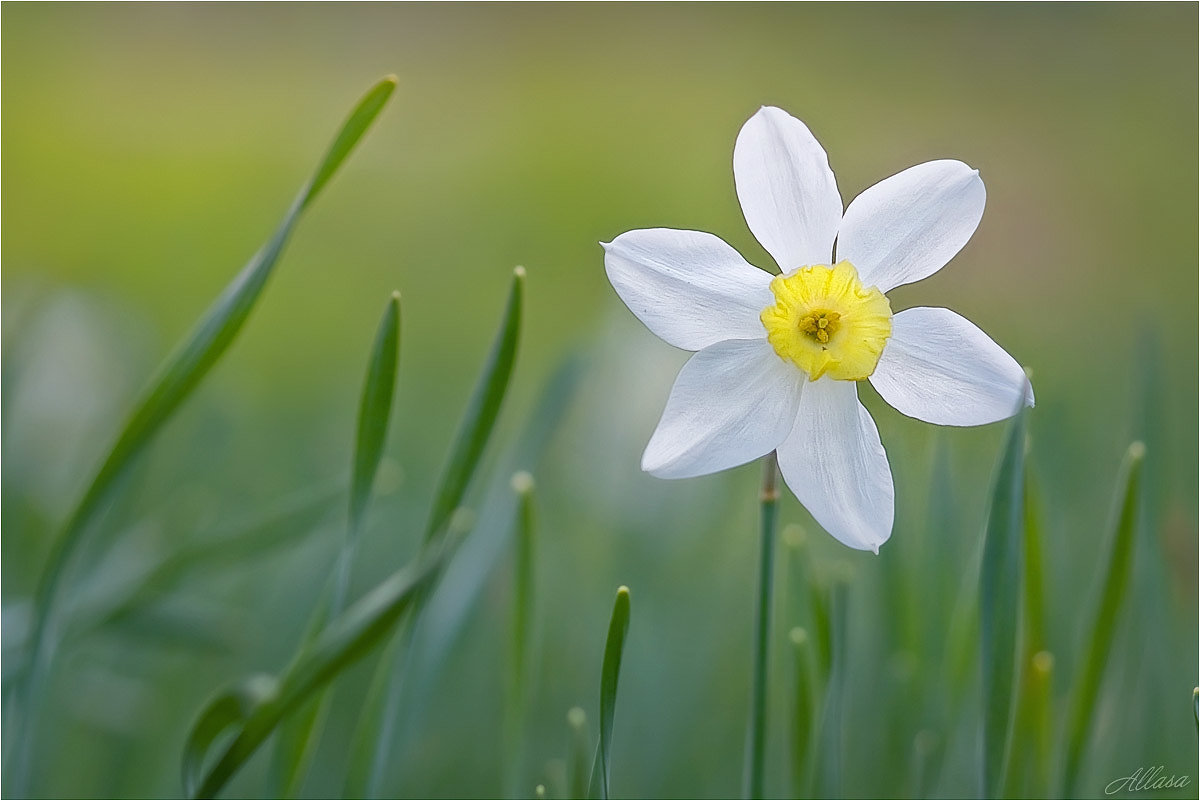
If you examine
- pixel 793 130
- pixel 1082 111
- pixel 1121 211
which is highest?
pixel 1082 111

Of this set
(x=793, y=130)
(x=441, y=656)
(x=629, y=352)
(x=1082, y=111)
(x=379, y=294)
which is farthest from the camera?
(x=1082, y=111)

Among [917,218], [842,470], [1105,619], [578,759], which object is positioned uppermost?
[917,218]

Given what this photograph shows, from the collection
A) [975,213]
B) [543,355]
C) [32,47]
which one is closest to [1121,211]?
[543,355]

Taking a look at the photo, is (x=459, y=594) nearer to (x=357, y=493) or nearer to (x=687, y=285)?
(x=357, y=493)

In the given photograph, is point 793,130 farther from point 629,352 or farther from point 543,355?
point 543,355

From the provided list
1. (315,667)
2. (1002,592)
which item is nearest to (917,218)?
(1002,592)

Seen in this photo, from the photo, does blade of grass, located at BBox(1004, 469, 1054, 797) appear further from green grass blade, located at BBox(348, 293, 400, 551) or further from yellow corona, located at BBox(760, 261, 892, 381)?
green grass blade, located at BBox(348, 293, 400, 551)

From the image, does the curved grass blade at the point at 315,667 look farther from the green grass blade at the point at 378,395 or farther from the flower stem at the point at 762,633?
the flower stem at the point at 762,633
